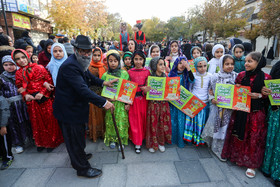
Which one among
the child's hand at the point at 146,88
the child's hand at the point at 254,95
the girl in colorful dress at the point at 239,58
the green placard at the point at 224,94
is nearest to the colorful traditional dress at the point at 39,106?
the child's hand at the point at 146,88

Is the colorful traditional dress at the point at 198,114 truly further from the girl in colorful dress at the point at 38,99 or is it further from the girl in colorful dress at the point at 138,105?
the girl in colorful dress at the point at 38,99

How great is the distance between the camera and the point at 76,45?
2193 millimetres

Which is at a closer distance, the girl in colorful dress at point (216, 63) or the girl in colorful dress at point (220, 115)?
the girl in colorful dress at point (220, 115)

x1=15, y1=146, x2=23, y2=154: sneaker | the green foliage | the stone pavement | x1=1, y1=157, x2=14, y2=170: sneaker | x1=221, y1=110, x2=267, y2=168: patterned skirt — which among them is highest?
the green foliage

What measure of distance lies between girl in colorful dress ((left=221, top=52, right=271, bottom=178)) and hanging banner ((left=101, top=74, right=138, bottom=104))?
1.91m

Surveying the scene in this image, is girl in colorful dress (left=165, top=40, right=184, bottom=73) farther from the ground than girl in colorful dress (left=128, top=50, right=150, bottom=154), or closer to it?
farther from the ground

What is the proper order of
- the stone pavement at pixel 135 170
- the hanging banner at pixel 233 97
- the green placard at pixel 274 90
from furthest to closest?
the hanging banner at pixel 233 97 → the stone pavement at pixel 135 170 → the green placard at pixel 274 90

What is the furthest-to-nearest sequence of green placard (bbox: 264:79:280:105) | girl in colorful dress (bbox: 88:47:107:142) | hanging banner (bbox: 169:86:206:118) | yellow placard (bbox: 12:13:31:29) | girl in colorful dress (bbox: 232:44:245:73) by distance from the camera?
1. yellow placard (bbox: 12:13:31:29)
2. girl in colorful dress (bbox: 232:44:245:73)
3. girl in colorful dress (bbox: 88:47:107:142)
4. hanging banner (bbox: 169:86:206:118)
5. green placard (bbox: 264:79:280:105)

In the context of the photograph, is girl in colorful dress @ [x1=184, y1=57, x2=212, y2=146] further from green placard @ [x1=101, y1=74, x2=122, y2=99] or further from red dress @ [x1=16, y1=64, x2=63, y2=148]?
red dress @ [x1=16, y1=64, x2=63, y2=148]

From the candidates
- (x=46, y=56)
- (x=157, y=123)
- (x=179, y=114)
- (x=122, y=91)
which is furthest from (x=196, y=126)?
(x=46, y=56)

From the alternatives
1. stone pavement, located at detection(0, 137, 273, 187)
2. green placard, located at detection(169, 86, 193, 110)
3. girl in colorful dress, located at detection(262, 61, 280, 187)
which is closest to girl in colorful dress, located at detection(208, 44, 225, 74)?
green placard, located at detection(169, 86, 193, 110)

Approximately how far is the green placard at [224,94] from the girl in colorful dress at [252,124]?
0.16 meters

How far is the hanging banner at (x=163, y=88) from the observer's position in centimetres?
301

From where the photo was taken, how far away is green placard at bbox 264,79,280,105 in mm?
2361
